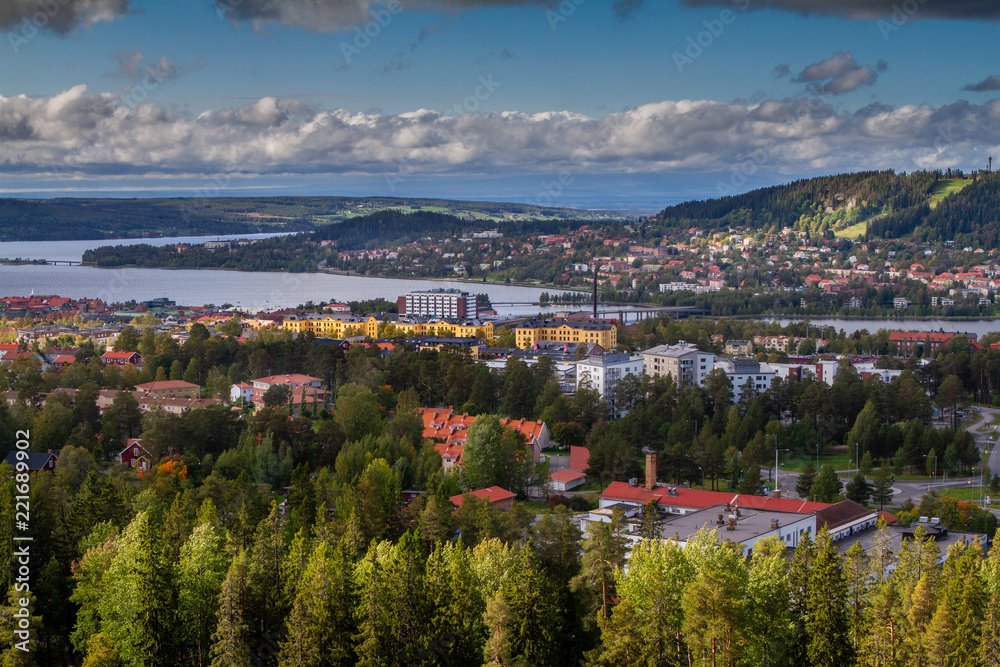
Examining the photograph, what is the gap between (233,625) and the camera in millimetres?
7270

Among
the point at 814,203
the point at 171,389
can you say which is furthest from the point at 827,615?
the point at 814,203

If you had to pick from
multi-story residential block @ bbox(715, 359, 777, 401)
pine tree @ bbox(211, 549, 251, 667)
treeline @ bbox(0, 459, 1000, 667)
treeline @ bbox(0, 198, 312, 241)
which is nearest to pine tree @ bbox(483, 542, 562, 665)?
treeline @ bbox(0, 459, 1000, 667)

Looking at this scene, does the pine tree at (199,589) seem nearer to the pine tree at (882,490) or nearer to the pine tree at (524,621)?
the pine tree at (524,621)

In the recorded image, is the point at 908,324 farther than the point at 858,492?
Yes

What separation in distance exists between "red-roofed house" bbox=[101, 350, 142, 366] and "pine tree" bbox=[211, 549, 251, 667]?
15.4 metres

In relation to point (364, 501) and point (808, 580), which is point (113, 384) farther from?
point (808, 580)

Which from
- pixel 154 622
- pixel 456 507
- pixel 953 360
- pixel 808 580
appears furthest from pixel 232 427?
pixel 953 360

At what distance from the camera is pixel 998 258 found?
48719 millimetres

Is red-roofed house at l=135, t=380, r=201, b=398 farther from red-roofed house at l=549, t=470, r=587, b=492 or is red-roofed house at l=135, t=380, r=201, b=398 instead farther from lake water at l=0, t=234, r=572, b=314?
lake water at l=0, t=234, r=572, b=314

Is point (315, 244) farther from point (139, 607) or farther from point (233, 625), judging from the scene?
point (233, 625)

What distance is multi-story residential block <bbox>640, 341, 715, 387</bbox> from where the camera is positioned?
2158cm

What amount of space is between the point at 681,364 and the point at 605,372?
1965mm

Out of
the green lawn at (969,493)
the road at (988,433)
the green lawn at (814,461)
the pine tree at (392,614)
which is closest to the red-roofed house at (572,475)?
the green lawn at (814,461)

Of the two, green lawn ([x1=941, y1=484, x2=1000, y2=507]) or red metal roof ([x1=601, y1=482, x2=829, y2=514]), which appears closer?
red metal roof ([x1=601, y1=482, x2=829, y2=514])
